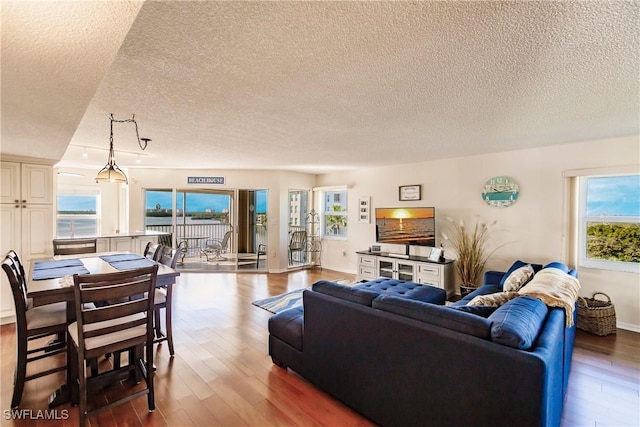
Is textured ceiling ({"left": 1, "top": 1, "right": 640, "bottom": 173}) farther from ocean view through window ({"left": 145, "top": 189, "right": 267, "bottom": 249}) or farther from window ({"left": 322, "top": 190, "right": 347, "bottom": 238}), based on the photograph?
window ({"left": 322, "top": 190, "right": 347, "bottom": 238})

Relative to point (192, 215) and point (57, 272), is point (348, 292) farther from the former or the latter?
point (192, 215)

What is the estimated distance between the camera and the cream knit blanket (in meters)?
1.98

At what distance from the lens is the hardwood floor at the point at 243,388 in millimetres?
1950

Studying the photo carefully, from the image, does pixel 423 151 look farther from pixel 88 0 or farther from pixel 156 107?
pixel 88 0

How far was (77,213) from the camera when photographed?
6.76 m

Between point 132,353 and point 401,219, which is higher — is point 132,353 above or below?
below

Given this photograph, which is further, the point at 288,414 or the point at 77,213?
the point at 77,213

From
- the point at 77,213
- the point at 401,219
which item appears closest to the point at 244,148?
the point at 401,219

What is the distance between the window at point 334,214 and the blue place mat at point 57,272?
16.2 feet

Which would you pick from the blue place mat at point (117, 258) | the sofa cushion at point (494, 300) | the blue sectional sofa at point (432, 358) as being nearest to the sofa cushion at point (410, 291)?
the sofa cushion at point (494, 300)

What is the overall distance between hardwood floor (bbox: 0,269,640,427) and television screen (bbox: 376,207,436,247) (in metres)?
2.29

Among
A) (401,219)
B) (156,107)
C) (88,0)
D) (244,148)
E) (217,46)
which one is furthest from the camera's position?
(401,219)

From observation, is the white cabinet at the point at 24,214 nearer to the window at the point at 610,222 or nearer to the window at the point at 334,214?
the window at the point at 334,214

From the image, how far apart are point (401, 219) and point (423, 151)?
1415 millimetres
